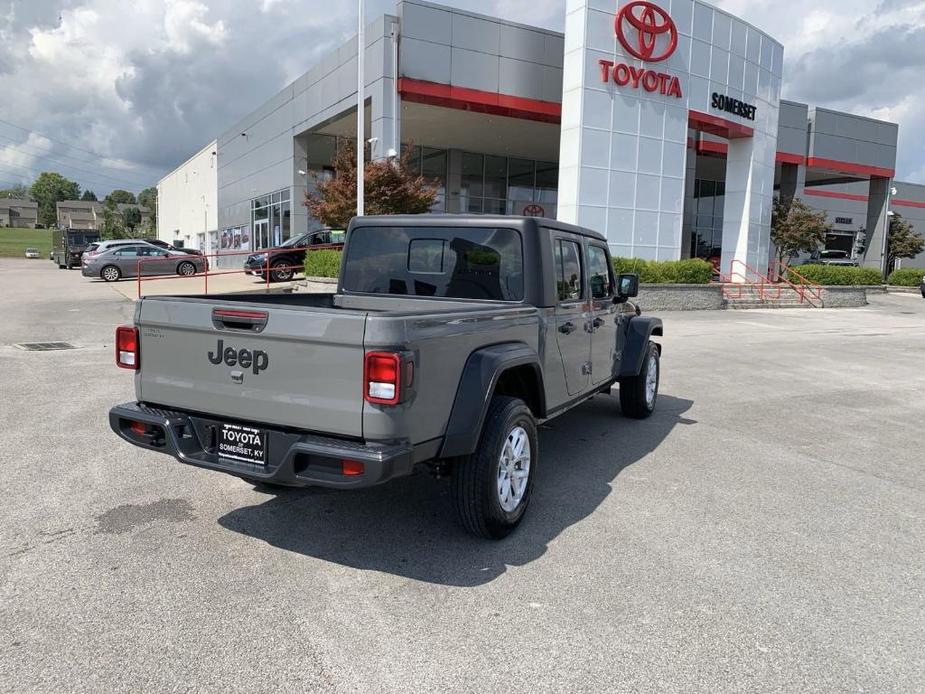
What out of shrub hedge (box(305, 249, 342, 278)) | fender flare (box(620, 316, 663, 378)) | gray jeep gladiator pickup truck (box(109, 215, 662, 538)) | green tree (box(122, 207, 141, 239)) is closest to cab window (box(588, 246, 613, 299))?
gray jeep gladiator pickup truck (box(109, 215, 662, 538))

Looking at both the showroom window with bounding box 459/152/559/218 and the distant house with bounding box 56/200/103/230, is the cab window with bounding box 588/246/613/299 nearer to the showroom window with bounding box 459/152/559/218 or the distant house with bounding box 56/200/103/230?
the showroom window with bounding box 459/152/559/218

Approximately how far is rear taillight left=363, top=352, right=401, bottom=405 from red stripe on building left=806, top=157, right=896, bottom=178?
36118mm

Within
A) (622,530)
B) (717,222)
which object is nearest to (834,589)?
(622,530)

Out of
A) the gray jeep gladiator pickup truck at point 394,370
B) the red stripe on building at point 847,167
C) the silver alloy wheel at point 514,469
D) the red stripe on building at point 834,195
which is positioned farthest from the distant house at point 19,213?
the silver alloy wheel at point 514,469

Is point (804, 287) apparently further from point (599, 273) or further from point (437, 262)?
point (437, 262)

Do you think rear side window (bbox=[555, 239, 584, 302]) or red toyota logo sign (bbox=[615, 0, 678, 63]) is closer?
rear side window (bbox=[555, 239, 584, 302])

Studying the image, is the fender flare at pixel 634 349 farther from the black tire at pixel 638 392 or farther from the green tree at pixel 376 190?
the green tree at pixel 376 190

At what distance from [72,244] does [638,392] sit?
38086 mm

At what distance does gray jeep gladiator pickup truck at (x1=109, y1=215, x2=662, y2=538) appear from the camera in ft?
11.0

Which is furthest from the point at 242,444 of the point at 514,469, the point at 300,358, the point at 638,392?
the point at 638,392

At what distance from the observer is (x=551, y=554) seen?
3.98 metres

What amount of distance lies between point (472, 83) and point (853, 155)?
76.5 ft

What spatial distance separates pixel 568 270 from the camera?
17.3ft

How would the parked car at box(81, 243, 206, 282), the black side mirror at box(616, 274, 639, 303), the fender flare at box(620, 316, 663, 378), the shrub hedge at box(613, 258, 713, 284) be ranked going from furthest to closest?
the parked car at box(81, 243, 206, 282), the shrub hedge at box(613, 258, 713, 284), the fender flare at box(620, 316, 663, 378), the black side mirror at box(616, 274, 639, 303)
